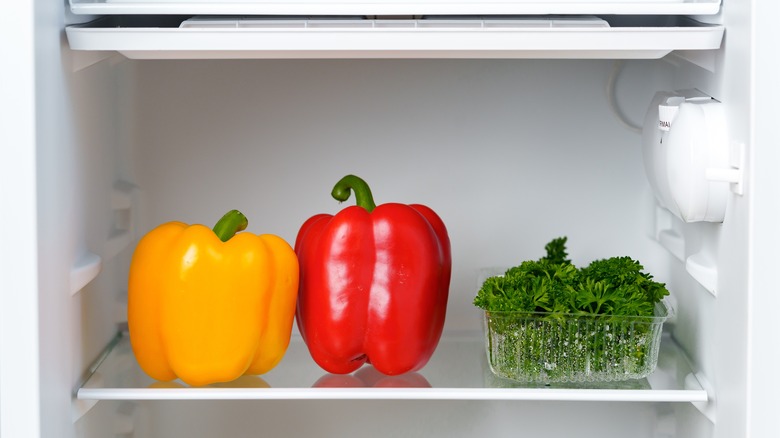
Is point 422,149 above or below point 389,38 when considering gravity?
below

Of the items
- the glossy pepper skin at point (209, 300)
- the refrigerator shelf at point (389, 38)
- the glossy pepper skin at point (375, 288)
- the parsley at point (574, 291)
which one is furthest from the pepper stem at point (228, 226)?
the parsley at point (574, 291)

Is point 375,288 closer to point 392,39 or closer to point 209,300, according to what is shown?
point 209,300

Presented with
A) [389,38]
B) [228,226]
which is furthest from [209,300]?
[389,38]

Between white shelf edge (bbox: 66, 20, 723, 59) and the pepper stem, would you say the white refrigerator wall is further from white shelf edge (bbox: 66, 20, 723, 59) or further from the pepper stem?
white shelf edge (bbox: 66, 20, 723, 59)

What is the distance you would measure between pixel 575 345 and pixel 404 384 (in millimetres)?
235

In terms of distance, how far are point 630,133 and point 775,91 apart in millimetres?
549

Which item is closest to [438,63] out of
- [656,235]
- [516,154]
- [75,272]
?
[516,154]

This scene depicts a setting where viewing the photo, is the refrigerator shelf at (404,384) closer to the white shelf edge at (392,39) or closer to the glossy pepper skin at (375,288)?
the glossy pepper skin at (375,288)

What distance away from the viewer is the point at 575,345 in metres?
1.12

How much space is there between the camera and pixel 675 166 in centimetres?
111

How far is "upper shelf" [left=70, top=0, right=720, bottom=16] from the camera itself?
3.38 ft

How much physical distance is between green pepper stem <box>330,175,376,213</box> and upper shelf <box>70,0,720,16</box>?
27 centimetres

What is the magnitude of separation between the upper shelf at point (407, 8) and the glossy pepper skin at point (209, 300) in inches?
11.0

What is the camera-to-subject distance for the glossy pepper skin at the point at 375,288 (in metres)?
1.17
